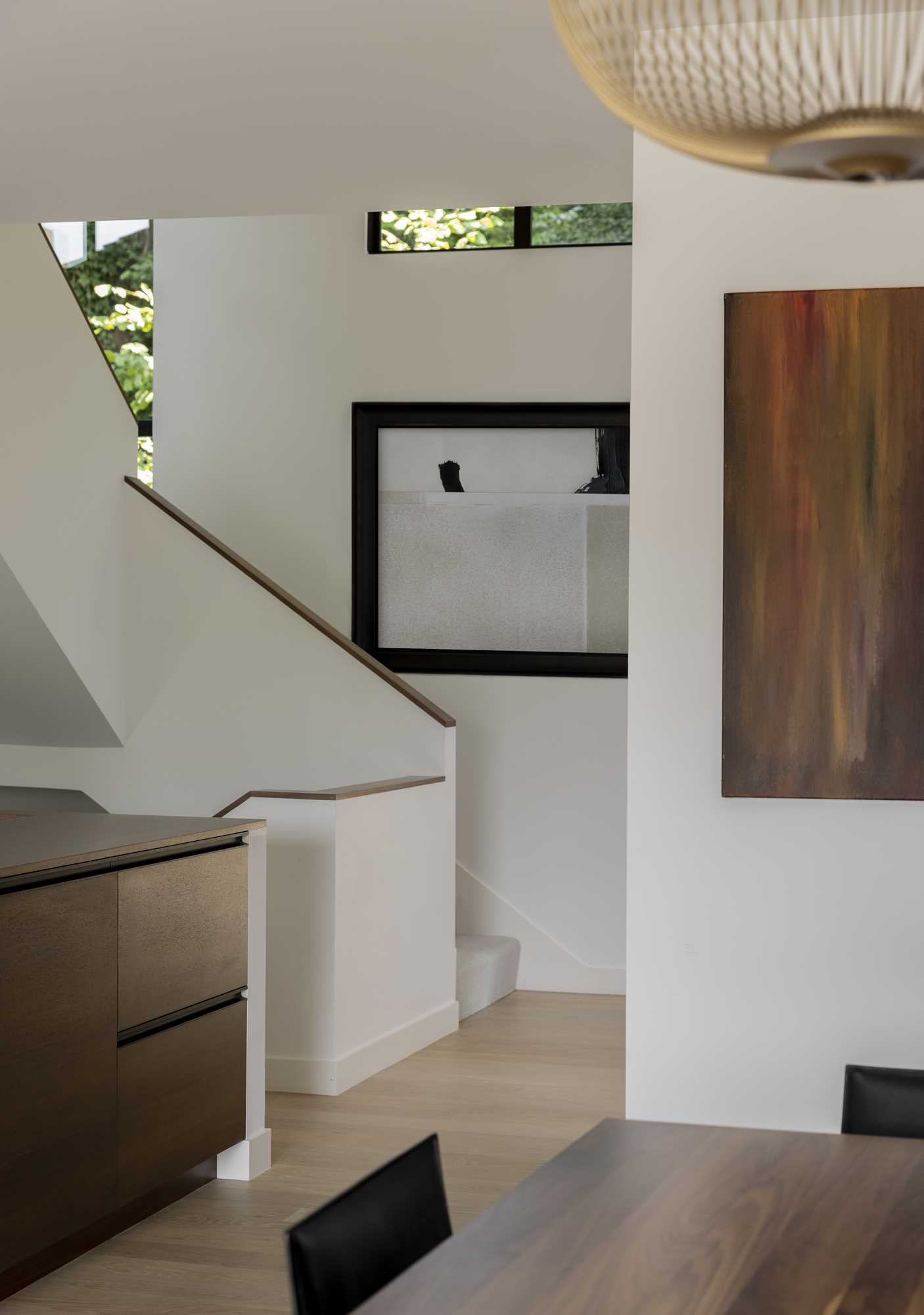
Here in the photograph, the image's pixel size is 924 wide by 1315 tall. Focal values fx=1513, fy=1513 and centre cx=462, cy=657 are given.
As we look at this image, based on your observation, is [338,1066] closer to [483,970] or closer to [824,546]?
[483,970]

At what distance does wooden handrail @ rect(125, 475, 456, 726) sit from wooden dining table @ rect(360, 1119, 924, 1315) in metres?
3.71

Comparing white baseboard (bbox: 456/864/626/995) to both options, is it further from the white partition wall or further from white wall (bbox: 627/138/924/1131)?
white wall (bbox: 627/138/924/1131)

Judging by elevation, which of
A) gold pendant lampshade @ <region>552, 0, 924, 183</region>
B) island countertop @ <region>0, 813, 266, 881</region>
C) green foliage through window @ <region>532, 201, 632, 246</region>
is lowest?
island countertop @ <region>0, 813, 266, 881</region>

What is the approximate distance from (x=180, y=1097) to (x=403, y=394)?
12.6 feet

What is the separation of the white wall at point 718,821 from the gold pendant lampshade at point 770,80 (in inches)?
62.8

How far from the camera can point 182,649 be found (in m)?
5.81

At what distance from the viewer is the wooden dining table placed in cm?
136

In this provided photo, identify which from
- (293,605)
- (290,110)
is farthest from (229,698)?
(290,110)

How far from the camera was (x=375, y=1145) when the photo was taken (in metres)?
4.07

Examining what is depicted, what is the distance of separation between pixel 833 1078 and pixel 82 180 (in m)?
3.03

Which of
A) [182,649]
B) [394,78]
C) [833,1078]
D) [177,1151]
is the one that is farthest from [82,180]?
[833,1078]

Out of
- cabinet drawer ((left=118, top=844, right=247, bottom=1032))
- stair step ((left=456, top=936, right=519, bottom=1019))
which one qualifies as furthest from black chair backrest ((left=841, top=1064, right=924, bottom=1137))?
stair step ((left=456, top=936, right=519, bottom=1019))

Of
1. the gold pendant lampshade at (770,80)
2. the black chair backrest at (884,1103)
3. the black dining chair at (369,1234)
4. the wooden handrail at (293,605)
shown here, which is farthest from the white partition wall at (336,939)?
the gold pendant lampshade at (770,80)

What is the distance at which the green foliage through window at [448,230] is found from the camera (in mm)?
6578
